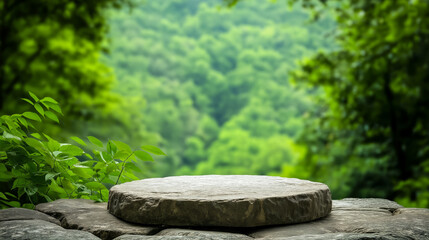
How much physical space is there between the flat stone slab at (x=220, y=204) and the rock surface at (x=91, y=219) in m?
0.05

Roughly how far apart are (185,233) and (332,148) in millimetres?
7161

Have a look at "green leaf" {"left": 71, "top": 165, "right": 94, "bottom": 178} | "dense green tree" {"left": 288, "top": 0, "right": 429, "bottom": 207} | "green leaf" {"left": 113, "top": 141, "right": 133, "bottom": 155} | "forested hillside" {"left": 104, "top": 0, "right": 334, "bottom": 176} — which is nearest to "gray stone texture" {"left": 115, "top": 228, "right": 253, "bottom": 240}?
"green leaf" {"left": 113, "top": 141, "right": 133, "bottom": 155}

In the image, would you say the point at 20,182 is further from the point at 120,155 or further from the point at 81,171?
the point at 120,155

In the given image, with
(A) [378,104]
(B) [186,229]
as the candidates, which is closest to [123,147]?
(B) [186,229]

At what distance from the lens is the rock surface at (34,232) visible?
1654 mm

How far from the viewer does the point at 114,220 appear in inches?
84.5

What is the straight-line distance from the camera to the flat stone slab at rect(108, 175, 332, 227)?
1951 millimetres

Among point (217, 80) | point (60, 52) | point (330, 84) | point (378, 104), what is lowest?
point (378, 104)

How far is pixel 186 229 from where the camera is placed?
196cm

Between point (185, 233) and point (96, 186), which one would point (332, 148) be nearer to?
point (96, 186)

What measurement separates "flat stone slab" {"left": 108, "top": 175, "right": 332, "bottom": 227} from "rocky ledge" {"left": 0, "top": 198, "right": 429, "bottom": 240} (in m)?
0.04

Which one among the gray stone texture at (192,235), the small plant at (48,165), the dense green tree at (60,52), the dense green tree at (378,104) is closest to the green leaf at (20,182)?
the small plant at (48,165)

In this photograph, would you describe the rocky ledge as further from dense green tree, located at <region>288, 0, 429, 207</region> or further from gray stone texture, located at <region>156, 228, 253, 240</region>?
dense green tree, located at <region>288, 0, 429, 207</region>

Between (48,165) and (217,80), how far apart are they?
106 feet
